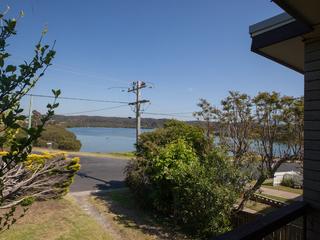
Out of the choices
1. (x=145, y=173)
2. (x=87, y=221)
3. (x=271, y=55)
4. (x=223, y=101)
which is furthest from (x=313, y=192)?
(x=223, y=101)

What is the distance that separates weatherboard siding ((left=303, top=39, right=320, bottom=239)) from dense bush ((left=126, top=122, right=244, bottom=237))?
4.82 metres

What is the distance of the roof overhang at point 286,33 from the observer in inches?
73.7

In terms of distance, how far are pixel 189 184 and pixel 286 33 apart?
566cm

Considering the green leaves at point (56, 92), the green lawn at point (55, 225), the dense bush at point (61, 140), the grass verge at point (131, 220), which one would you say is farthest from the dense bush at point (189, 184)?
the dense bush at point (61, 140)

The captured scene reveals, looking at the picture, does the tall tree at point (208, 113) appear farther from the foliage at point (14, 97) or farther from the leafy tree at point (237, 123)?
the foliage at point (14, 97)

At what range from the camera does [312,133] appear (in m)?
2.33

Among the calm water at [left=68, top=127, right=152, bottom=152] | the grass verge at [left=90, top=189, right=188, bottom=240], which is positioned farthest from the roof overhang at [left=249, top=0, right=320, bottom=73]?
the calm water at [left=68, top=127, right=152, bottom=152]

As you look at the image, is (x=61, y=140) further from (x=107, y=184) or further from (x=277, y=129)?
(x=277, y=129)

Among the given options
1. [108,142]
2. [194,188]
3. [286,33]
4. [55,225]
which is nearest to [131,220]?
[55,225]

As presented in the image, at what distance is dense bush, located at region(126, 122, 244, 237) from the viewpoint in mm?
7160

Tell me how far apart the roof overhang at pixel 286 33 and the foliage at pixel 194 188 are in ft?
14.5

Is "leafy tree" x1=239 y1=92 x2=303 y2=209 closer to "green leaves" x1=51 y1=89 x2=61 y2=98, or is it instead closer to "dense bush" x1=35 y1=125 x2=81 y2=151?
"green leaves" x1=51 y1=89 x2=61 y2=98

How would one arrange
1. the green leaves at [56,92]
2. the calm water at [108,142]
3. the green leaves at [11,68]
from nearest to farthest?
1. the green leaves at [11,68]
2. the green leaves at [56,92]
3. the calm water at [108,142]

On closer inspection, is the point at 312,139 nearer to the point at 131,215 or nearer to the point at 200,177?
the point at 200,177
